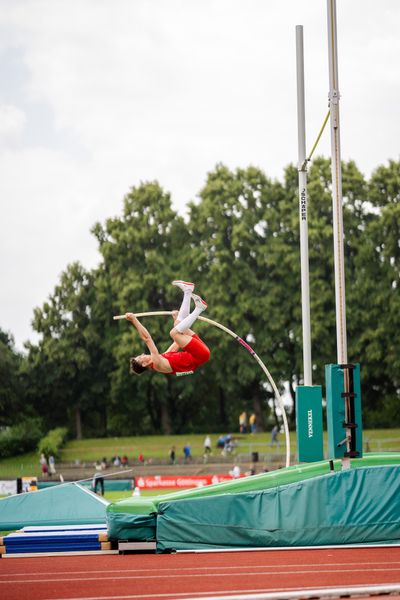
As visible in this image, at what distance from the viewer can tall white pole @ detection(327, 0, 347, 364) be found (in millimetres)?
11750

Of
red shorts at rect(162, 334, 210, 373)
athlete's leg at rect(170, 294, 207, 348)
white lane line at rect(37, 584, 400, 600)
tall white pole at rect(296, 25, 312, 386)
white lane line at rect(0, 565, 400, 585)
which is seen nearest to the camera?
white lane line at rect(37, 584, 400, 600)

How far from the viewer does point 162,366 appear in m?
11.2

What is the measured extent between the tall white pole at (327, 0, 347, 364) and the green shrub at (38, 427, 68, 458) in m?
32.5

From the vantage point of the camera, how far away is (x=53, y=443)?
43562 mm

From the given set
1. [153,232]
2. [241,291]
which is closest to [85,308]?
[153,232]

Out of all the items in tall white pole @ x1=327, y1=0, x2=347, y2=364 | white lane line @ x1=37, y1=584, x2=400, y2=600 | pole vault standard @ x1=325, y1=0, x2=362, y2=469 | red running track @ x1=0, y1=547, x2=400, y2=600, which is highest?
tall white pole @ x1=327, y1=0, x2=347, y2=364

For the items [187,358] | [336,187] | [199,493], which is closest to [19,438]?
[199,493]

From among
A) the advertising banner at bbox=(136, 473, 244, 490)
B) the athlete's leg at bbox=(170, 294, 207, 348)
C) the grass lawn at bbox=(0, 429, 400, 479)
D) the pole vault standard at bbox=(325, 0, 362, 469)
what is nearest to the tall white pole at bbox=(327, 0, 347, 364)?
the pole vault standard at bbox=(325, 0, 362, 469)

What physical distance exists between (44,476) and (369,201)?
807 inches

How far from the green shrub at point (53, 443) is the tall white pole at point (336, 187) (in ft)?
107

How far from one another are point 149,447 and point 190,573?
3435 cm

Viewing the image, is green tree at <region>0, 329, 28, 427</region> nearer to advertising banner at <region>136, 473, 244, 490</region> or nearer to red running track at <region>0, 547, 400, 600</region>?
advertising banner at <region>136, 473, 244, 490</region>

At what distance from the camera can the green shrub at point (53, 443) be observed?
140ft

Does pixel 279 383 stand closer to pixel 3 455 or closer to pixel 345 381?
pixel 3 455
